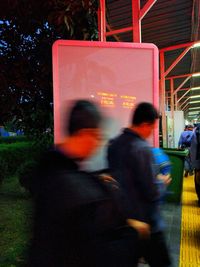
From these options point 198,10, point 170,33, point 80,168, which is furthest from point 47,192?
point 170,33

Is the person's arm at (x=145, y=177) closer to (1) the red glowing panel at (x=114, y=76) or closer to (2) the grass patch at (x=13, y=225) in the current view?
(2) the grass patch at (x=13, y=225)

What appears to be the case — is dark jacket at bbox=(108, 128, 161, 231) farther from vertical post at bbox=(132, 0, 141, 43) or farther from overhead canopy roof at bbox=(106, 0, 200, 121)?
overhead canopy roof at bbox=(106, 0, 200, 121)

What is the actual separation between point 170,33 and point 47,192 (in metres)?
9.17

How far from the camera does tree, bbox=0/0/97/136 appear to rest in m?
4.51

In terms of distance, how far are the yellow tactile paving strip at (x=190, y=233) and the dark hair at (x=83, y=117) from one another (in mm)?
3504

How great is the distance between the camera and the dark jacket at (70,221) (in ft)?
5.02

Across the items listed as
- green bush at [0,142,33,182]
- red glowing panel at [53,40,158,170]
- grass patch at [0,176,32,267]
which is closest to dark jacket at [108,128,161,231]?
grass patch at [0,176,32,267]

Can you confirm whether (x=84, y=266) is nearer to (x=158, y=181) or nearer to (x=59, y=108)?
(x=158, y=181)

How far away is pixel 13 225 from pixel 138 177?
15.6ft

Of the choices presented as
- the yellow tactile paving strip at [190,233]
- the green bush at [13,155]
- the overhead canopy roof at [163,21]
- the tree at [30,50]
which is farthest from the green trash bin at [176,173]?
the green bush at [13,155]

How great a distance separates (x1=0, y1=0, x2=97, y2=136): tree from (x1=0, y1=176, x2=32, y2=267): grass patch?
1.28 meters

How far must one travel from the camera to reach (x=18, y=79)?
15.6ft

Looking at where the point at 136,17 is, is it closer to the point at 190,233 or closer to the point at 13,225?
the point at 190,233

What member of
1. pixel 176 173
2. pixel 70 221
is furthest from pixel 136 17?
pixel 70 221
